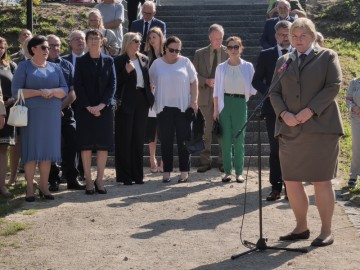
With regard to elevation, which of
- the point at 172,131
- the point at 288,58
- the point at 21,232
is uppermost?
the point at 288,58

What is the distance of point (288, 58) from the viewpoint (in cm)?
763

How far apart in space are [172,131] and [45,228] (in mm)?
3334

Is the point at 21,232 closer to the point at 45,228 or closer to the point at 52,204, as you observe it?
the point at 45,228

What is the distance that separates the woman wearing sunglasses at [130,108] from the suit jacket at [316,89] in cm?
392

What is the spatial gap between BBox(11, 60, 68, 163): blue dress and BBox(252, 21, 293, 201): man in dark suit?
8.48ft

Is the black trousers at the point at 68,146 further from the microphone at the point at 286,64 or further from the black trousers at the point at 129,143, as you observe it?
the microphone at the point at 286,64

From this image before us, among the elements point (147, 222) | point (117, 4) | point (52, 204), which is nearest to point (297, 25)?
point (147, 222)

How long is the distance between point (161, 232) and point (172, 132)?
10.7 ft

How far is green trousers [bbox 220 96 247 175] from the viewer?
11.2 metres

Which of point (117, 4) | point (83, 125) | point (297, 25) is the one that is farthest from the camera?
point (117, 4)

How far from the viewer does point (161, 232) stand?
8266 millimetres

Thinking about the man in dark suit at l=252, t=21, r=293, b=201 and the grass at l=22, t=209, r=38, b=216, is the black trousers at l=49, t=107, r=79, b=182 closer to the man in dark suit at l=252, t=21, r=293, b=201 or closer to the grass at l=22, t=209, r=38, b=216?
the grass at l=22, t=209, r=38, b=216

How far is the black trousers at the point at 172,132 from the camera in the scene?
37.1ft

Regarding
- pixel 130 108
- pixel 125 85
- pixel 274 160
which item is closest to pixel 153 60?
pixel 125 85
